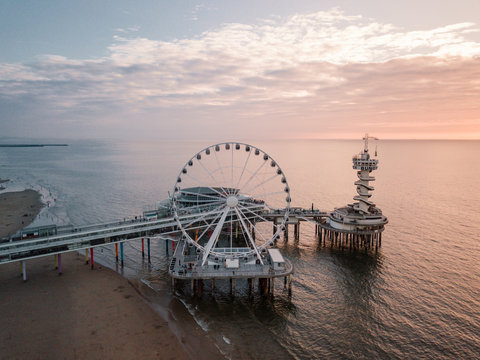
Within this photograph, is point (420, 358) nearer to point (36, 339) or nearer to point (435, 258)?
point (435, 258)

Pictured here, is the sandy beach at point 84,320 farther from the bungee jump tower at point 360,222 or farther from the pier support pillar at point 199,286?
the bungee jump tower at point 360,222

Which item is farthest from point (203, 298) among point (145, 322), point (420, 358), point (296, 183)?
point (296, 183)

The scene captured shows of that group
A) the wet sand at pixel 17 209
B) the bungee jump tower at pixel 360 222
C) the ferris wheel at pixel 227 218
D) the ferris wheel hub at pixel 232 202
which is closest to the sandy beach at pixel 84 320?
the ferris wheel at pixel 227 218

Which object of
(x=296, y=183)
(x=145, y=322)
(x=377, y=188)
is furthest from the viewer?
(x=296, y=183)

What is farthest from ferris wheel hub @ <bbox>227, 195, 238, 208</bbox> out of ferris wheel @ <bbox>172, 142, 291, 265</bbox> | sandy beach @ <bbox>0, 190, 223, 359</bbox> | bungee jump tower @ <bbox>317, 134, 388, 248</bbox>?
bungee jump tower @ <bbox>317, 134, 388, 248</bbox>

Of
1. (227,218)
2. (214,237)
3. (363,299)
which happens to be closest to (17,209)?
(227,218)

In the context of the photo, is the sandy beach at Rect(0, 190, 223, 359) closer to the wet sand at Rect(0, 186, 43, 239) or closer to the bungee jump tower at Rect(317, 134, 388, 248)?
the wet sand at Rect(0, 186, 43, 239)

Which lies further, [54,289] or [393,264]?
[393,264]

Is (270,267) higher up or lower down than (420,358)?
higher up
